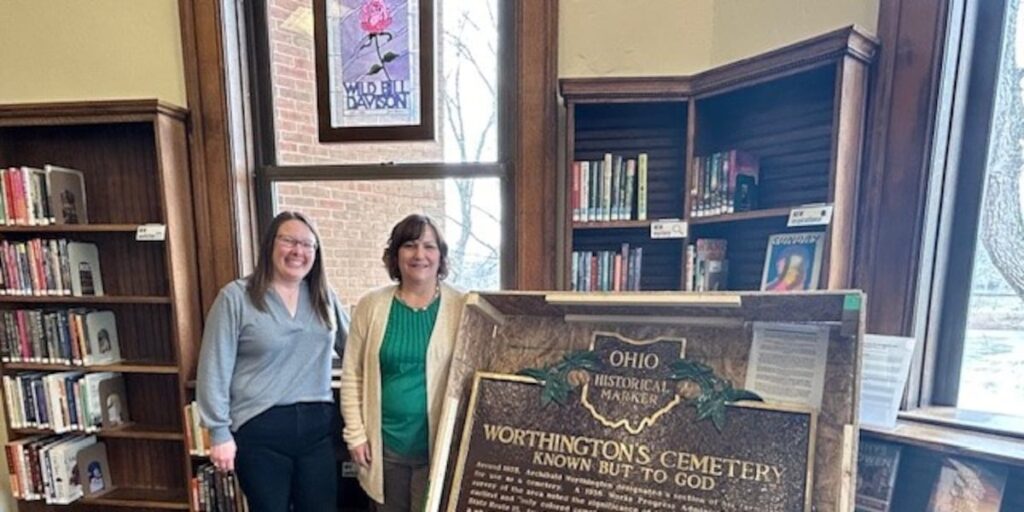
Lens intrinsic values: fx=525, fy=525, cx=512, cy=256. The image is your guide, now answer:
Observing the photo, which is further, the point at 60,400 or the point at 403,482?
the point at 60,400

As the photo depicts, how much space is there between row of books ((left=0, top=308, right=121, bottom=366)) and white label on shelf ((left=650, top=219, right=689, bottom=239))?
7.95 feet

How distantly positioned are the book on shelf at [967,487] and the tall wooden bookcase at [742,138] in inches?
21.5

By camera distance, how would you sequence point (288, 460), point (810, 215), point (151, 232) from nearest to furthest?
point (810, 215) → point (288, 460) → point (151, 232)

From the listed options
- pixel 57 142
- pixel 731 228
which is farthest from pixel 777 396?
pixel 57 142

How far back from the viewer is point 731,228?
6.34ft

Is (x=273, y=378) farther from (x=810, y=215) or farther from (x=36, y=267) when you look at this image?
(x=810, y=215)

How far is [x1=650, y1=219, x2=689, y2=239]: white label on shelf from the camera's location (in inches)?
74.4

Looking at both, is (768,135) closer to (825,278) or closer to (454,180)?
(825,278)

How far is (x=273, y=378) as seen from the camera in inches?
69.5

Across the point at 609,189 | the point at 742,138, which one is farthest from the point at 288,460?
the point at 742,138

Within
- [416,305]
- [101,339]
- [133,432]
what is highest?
[416,305]

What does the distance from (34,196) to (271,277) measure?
1.28 m

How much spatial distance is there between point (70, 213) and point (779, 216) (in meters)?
2.85

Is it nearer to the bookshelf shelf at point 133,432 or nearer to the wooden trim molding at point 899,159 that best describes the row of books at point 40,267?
the bookshelf shelf at point 133,432
